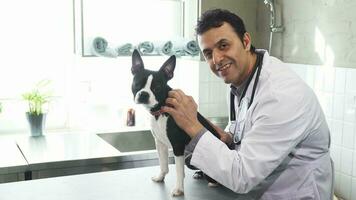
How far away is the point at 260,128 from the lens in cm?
107

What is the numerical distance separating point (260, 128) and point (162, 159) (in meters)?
0.42

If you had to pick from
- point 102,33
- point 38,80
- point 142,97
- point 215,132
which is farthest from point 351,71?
point 38,80

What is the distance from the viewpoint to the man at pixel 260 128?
3.49 feet

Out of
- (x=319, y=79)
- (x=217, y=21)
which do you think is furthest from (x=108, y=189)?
(x=319, y=79)

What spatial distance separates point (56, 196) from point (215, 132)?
1.74 feet

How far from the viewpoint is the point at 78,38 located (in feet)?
7.02

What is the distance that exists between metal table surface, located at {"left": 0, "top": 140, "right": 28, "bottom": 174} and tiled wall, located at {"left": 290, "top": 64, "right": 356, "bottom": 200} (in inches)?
54.8

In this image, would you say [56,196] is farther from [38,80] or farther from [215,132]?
[38,80]

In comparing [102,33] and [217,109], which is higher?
[102,33]

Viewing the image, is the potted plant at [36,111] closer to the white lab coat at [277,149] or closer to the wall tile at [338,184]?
the white lab coat at [277,149]

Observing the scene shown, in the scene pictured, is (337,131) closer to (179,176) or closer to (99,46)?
(179,176)

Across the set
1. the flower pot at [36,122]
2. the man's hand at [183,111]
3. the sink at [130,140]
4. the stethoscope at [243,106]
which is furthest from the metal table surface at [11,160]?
the stethoscope at [243,106]

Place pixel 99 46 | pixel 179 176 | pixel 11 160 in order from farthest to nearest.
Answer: pixel 99 46 < pixel 11 160 < pixel 179 176

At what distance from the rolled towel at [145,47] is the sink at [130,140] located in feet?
1.52
